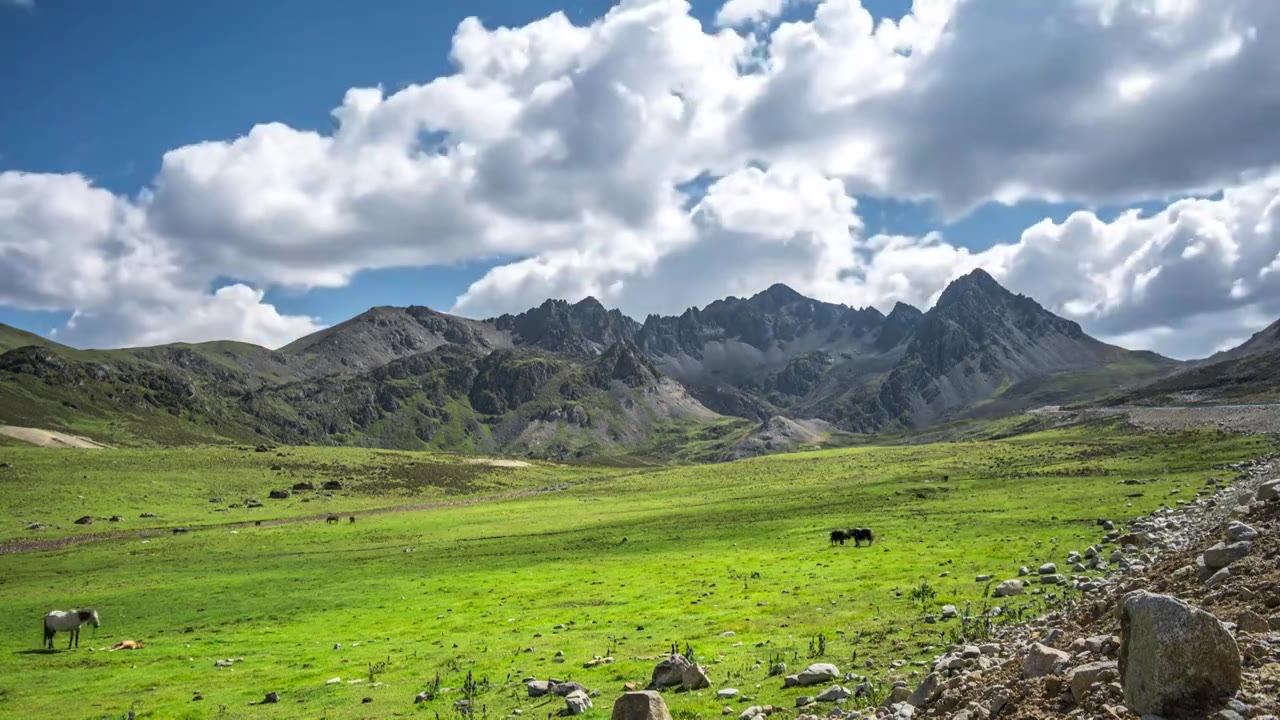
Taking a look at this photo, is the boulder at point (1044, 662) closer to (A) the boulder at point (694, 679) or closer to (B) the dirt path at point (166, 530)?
(A) the boulder at point (694, 679)

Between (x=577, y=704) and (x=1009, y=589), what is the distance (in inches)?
687

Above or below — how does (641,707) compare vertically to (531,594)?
above

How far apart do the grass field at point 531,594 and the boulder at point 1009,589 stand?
56 cm

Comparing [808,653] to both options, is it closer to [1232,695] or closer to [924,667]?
[924,667]

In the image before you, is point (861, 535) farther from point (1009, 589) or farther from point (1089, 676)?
point (1089, 676)

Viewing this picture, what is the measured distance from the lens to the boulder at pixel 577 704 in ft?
60.6

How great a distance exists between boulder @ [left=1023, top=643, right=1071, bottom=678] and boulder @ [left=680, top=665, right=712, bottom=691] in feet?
29.2

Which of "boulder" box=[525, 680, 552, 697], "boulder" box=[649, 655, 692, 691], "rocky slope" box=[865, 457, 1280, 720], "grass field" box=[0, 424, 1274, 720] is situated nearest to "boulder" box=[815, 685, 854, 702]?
"grass field" box=[0, 424, 1274, 720]

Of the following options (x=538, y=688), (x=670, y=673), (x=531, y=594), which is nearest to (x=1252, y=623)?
(x=670, y=673)

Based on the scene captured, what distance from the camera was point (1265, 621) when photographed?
39.9 feet

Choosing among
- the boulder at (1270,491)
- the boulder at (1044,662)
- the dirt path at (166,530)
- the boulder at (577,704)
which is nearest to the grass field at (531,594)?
the boulder at (577,704)

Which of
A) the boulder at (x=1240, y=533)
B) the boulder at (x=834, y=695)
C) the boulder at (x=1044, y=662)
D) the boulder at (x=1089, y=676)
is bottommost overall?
the boulder at (x=834, y=695)

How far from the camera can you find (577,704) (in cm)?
1856

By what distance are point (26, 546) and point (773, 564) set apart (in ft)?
292
